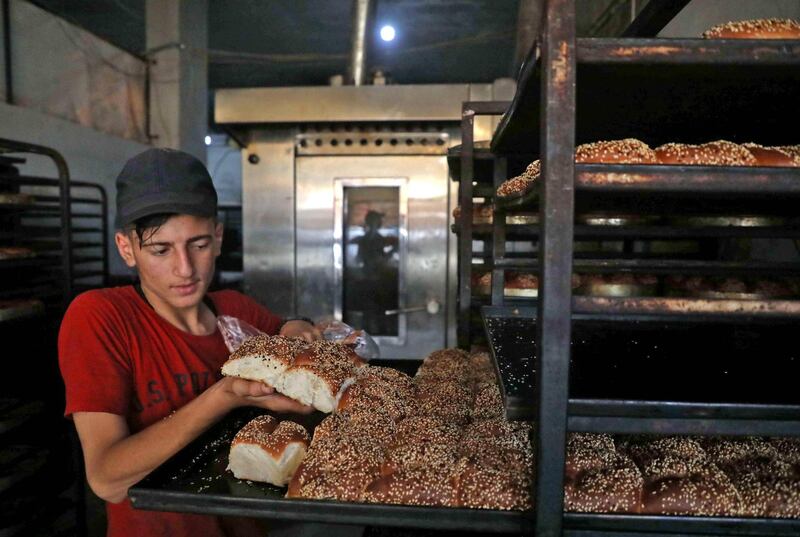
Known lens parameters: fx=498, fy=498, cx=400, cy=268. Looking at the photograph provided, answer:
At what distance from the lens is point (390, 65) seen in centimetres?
614

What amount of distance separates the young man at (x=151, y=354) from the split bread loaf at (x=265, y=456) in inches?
4.5

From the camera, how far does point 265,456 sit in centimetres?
112

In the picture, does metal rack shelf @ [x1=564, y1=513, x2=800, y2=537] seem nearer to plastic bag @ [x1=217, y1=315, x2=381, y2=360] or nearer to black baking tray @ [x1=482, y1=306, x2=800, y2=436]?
black baking tray @ [x1=482, y1=306, x2=800, y2=436]

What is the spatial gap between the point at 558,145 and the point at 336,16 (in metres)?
4.72

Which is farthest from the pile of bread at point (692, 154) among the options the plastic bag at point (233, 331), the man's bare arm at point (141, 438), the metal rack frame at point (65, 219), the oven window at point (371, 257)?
the oven window at point (371, 257)

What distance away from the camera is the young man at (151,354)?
1221mm

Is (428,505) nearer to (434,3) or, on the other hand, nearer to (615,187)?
(615,187)

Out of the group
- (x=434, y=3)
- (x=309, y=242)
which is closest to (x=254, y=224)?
(x=309, y=242)

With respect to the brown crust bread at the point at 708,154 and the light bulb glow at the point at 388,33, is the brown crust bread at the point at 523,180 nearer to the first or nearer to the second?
the brown crust bread at the point at 708,154

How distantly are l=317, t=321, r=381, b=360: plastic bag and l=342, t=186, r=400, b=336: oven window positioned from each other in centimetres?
225

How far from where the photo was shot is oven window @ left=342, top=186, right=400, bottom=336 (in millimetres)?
4359

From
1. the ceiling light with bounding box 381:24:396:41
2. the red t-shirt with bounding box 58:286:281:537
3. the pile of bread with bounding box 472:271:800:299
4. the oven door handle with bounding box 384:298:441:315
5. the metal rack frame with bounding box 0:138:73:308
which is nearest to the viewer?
the red t-shirt with bounding box 58:286:281:537

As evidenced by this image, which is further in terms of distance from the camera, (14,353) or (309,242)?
(309,242)

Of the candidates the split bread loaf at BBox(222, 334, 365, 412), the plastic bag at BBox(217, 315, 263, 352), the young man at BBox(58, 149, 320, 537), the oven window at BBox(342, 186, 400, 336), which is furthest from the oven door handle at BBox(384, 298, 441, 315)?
the split bread loaf at BBox(222, 334, 365, 412)
